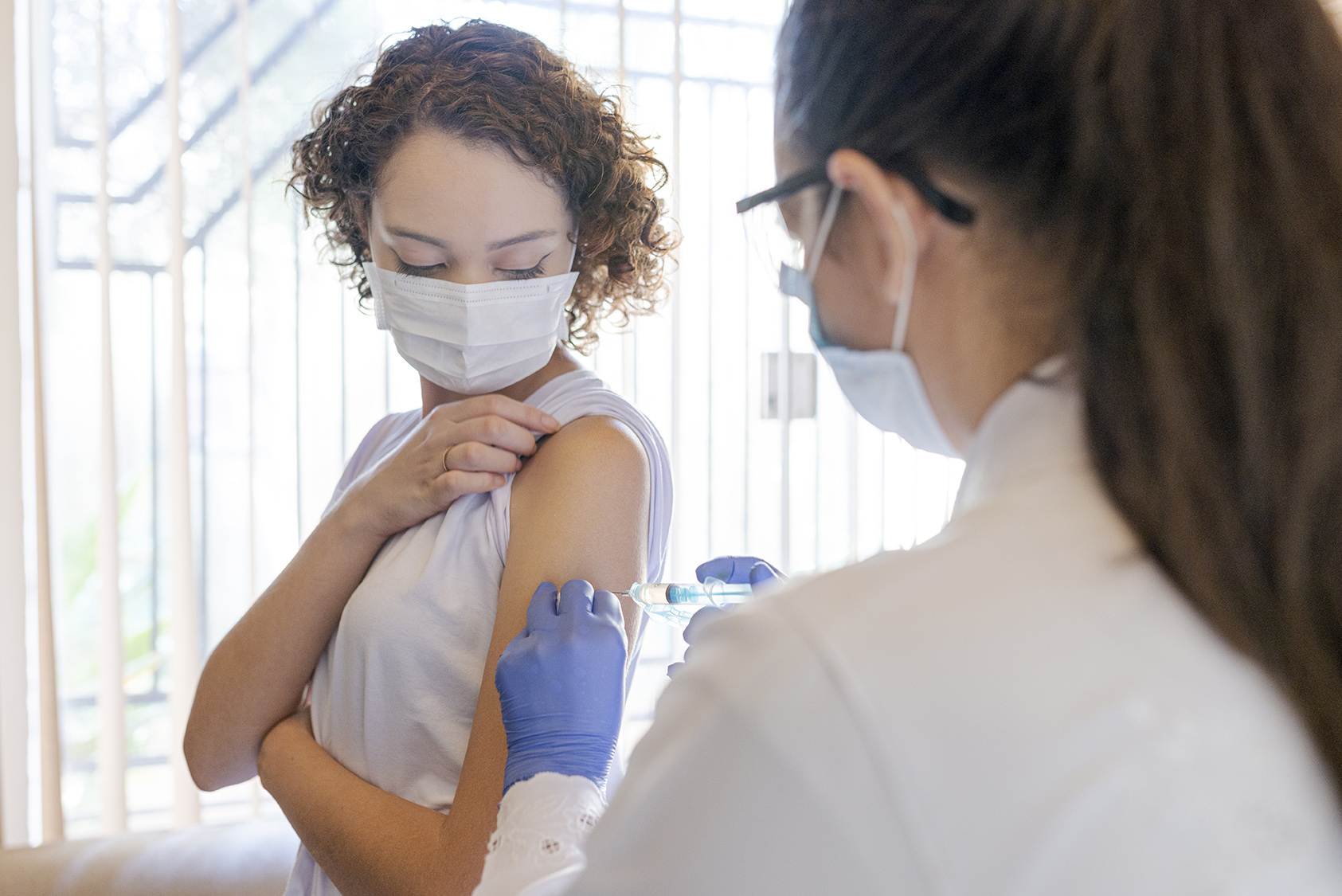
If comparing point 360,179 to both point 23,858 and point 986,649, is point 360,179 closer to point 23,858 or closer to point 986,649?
point 986,649

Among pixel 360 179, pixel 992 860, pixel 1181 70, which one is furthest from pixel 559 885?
pixel 360 179

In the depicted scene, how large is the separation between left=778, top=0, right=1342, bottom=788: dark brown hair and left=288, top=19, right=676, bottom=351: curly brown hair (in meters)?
0.70

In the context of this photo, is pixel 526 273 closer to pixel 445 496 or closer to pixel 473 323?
pixel 473 323

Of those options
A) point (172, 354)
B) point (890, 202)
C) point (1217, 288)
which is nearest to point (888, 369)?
point (890, 202)

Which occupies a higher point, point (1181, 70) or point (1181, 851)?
point (1181, 70)

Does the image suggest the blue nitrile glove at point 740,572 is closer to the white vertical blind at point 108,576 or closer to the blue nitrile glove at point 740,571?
the blue nitrile glove at point 740,571

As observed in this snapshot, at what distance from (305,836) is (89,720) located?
178 centimetres

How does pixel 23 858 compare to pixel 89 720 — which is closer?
pixel 23 858

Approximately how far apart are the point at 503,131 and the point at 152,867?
1.70m

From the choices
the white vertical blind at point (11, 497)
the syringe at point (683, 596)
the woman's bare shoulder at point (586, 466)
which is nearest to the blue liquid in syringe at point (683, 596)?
the syringe at point (683, 596)

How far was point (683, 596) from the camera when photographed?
111 centimetres

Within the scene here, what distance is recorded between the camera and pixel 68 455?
2385 mm

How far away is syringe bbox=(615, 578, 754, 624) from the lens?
3.52ft

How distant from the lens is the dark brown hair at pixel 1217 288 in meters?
0.51
